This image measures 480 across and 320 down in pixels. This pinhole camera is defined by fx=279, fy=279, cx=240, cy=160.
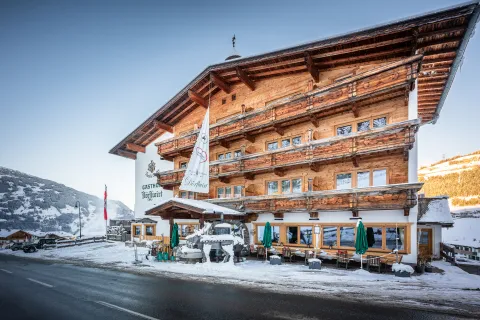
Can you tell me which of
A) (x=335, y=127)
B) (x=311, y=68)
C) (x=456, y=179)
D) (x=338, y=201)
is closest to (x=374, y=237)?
(x=338, y=201)

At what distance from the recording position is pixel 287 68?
63.5 ft

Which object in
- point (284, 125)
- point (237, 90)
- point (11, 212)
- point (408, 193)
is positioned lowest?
point (11, 212)

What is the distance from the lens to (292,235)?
18203mm

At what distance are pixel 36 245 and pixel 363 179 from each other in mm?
36724

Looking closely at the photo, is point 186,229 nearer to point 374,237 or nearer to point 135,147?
point 135,147

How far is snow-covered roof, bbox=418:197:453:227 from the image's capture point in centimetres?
1562

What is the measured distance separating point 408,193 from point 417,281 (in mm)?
3895

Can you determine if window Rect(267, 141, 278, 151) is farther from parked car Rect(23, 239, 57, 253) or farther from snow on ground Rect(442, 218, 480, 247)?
parked car Rect(23, 239, 57, 253)

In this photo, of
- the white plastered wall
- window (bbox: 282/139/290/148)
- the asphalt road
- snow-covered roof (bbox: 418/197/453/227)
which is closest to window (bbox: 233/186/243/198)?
window (bbox: 282/139/290/148)

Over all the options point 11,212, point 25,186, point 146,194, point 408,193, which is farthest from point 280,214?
point 25,186

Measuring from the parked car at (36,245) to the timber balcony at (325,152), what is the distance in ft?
83.0

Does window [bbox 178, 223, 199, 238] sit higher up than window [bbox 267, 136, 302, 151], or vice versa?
window [bbox 267, 136, 302, 151]

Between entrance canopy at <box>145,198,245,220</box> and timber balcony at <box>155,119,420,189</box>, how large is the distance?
3077mm

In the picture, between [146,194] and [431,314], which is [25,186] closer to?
[146,194]
